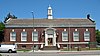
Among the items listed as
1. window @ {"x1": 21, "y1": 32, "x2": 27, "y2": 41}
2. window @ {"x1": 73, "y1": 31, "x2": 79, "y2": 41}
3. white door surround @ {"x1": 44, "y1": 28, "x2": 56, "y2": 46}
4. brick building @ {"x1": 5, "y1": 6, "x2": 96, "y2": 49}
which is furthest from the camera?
window @ {"x1": 21, "y1": 32, "x2": 27, "y2": 41}

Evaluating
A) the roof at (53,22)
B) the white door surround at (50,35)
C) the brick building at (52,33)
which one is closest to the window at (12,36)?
the brick building at (52,33)

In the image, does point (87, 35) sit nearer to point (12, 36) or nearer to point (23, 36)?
point (23, 36)

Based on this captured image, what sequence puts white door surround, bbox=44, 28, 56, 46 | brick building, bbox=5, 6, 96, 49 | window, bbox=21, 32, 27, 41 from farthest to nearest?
window, bbox=21, 32, 27, 41
brick building, bbox=5, 6, 96, 49
white door surround, bbox=44, 28, 56, 46

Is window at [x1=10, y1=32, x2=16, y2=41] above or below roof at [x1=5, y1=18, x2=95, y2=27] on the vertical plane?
below

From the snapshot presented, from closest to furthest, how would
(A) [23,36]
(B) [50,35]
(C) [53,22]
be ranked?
1. (B) [50,35]
2. (A) [23,36]
3. (C) [53,22]

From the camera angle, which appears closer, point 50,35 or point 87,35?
point 50,35

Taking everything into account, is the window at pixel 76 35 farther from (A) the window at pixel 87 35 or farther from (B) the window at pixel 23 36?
(B) the window at pixel 23 36

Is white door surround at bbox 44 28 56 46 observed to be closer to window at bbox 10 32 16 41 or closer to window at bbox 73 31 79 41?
window at bbox 73 31 79 41

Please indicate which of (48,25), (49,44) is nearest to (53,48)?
(49,44)

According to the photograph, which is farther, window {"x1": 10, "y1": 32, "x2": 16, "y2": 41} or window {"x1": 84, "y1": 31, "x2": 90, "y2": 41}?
window {"x1": 10, "y1": 32, "x2": 16, "y2": 41}

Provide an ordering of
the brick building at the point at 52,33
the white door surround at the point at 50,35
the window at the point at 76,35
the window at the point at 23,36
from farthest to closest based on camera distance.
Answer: the window at the point at 23,36 → the window at the point at 76,35 → the brick building at the point at 52,33 → the white door surround at the point at 50,35

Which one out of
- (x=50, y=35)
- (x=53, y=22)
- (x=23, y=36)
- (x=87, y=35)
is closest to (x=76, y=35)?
(x=87, y=35)

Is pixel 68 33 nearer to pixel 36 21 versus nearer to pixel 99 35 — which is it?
pixel 36 21

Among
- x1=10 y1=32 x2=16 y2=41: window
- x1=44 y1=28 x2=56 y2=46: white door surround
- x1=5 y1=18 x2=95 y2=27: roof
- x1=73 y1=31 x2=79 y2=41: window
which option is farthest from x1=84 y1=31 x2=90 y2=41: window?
x1=10 y1=32 x2=16 y2=41: window
